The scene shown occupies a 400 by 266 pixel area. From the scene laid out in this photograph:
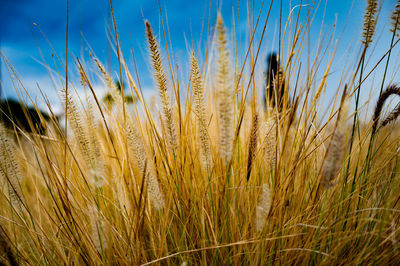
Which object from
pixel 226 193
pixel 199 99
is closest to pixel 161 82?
pixel 199 99

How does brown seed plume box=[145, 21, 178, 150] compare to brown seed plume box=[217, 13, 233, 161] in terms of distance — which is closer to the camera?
brown seed plume box=[217, 13, 233, 161]

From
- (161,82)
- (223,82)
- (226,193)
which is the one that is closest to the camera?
(223,82)

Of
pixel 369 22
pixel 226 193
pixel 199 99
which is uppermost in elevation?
pixel 369 22

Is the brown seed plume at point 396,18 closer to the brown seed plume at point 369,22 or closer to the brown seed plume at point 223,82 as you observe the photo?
the brown seed plume at point 369,22

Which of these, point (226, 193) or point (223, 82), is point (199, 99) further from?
point (226, 193)

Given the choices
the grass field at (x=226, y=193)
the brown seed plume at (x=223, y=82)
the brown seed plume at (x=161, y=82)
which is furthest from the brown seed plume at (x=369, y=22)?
the brown seed plume at (x=161, y=82)

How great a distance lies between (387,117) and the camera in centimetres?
119

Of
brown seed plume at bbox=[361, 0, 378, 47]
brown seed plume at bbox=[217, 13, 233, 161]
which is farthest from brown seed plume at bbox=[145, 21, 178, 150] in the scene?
brown seed plume at bbox=[361, 0, 378, 47]

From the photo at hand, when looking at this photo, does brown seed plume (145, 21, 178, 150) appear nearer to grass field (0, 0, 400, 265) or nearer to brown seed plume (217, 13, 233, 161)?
grass field (0, 0, 400, 265)

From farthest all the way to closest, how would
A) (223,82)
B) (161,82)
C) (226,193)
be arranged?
(226,193)
(161,82)
(223,82)

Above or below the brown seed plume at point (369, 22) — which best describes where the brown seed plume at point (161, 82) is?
below

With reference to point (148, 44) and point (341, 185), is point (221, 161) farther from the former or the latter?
point (148, 44)

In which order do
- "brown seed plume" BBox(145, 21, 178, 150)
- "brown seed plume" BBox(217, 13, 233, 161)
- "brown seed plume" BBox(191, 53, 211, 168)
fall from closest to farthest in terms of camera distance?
"brown seed plume" BBox(217, 13, 233, 161), "brown seed plume" BBox(145, 21, 178, 150), "brown seed plume" BBox(191, 53, 211, 168)

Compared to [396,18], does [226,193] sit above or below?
below
